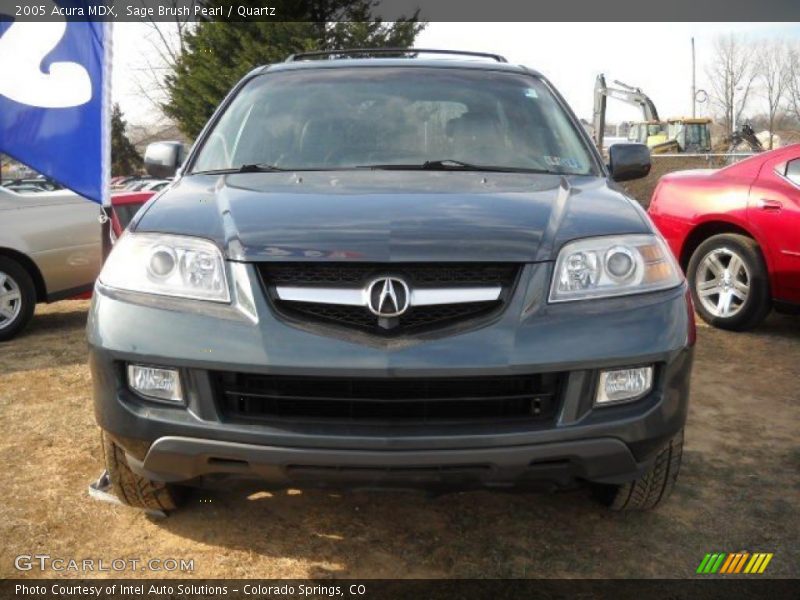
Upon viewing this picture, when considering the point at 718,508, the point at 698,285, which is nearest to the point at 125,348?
the point at 718,508

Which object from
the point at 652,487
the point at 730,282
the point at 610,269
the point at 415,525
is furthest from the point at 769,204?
the point at 415,525

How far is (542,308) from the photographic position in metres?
2.13

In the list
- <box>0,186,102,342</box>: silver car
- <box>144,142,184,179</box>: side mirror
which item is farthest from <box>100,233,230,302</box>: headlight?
<box>0,186,102,342</box>: silver car

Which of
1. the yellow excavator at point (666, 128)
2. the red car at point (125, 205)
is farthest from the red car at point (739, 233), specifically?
the yellow excavator at point (666, 128)

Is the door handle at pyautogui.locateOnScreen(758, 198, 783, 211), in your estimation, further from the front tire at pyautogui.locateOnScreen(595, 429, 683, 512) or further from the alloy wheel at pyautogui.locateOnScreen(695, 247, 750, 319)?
the front tire at pyautogui.locateOnScreen(595, 429, 683, 512)

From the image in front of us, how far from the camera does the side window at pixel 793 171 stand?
548 centimetres

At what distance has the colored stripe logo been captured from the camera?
2.49 m

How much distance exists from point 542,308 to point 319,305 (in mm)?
622

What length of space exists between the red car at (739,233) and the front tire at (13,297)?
17.1ft

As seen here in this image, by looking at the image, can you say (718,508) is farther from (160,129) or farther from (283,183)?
(160,129)

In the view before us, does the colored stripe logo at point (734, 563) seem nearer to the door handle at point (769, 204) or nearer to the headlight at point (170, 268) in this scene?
the headlight at point (170, 268)

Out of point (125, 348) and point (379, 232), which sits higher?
point (379, 232)

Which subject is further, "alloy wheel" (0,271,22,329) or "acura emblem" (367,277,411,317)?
"alloy wheel" (0,271,22,329)

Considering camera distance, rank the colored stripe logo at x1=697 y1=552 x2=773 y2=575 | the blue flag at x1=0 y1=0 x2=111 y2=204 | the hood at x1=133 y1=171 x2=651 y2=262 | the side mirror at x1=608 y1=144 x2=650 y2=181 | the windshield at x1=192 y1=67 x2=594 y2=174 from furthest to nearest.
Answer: the blue flag at x1=0 y1=0 x2=111 y2=204, the side mirror at x1=608 y1=144 x2=650 y2=181, the windshield at x1=192 y1=67 x2=594 y2=174, the colored stripe logo at x1=697 y1=552 x2=773 y2=575, the hood at x1=133 y1=171 x2=651 y2=262
